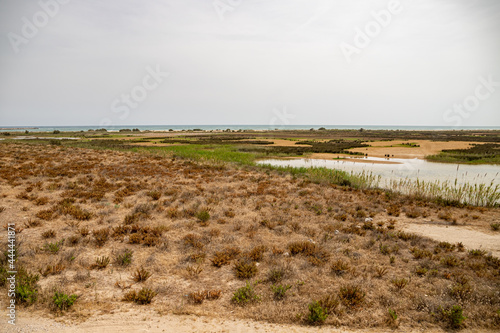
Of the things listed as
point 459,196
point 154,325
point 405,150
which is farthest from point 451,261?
point 405,150

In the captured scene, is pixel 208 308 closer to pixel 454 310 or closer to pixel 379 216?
pixel 454 310

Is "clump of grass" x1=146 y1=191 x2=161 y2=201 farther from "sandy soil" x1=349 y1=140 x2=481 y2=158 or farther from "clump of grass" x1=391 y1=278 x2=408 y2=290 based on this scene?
"sandy soil" x1=349 y1=140 x2=481 y2=158

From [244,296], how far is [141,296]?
2.53m

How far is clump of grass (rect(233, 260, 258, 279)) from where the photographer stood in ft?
24.4

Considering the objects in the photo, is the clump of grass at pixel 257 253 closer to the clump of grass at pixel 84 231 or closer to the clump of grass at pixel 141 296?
the clump of grass at pixel 141 296

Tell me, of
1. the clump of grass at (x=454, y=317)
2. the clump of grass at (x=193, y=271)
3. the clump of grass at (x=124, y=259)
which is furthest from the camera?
the clump of grass at (x=124, y=259)

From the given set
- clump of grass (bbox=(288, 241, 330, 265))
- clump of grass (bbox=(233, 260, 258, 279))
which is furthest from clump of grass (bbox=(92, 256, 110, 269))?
clump of grass (bbox=(288, 241, 330, 265))

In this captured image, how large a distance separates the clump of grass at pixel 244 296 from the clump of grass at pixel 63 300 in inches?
148

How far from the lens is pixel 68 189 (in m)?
17.5

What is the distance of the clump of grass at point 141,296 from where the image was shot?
6148 millimetres

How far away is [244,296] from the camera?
629 cm

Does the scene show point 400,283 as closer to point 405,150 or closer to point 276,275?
point 276,275

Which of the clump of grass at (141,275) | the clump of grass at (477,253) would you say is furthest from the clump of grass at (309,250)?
the clump of grass at (477,253)

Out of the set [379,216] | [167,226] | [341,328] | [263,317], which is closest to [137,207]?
[167,226]
